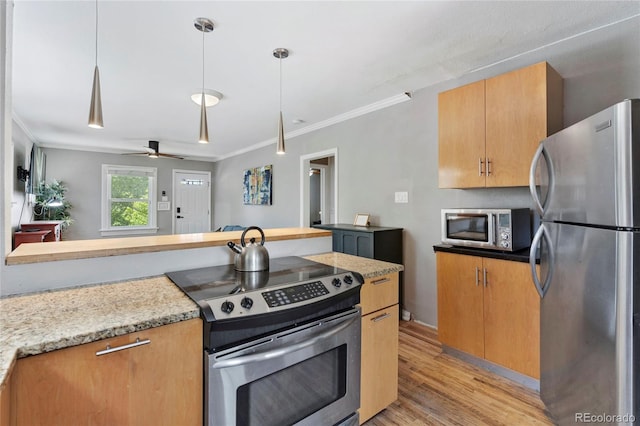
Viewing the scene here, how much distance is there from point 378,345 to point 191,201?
6820 millimetres

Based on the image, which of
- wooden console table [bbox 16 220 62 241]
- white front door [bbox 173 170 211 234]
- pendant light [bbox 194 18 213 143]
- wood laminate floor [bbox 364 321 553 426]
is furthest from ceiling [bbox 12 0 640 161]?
white front door [bbox 173 170 211 234]

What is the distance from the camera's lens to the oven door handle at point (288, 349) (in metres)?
1.12

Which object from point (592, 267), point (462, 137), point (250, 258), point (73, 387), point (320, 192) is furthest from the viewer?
point (320, 192)

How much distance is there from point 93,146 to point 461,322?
715 cm

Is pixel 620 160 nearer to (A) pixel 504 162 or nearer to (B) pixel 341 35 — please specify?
(A) pixel 504 162

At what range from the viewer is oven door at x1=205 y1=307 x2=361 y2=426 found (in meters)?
1.11

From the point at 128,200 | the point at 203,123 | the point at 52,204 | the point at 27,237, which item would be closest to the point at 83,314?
the point at 203,123

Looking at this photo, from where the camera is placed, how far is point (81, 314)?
1067 mm

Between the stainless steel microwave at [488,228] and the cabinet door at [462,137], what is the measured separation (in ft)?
0.88

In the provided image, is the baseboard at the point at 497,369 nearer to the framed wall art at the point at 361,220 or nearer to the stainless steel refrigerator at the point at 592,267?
the stainless steel refrigerator at the point at 592,267

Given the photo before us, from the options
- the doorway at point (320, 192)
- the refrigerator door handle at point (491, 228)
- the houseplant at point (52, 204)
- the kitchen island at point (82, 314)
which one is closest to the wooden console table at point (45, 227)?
the houseplant at point (52, 204)

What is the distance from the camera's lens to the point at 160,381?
41.3 inches

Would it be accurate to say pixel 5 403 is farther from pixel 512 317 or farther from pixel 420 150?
pixel 420 150

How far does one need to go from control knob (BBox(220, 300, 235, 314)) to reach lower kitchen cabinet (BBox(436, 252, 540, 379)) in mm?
1883
